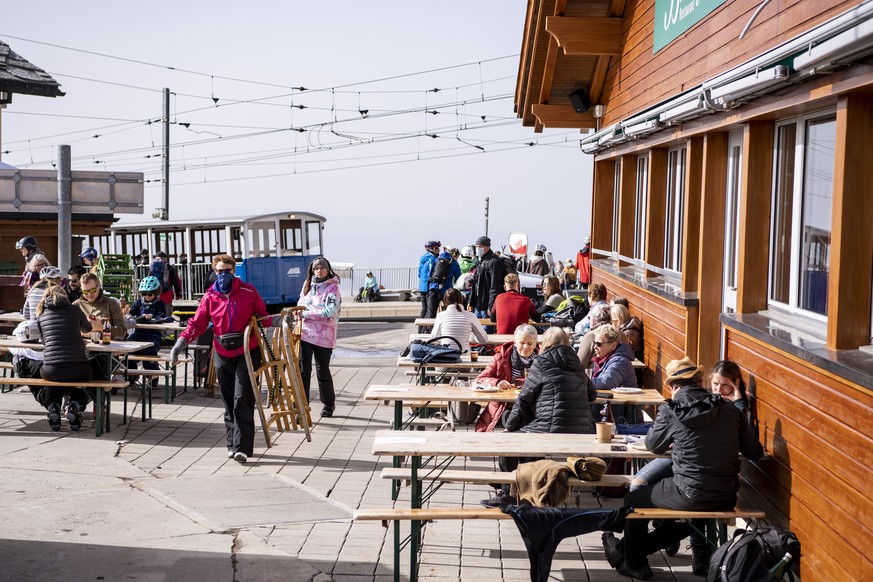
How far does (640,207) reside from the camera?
13.2 m

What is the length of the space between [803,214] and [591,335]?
9.71ft

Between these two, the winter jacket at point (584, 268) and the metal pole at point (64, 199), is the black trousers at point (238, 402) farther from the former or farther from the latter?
the winter jacket at point (584, 268)

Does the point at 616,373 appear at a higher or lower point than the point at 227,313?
lower

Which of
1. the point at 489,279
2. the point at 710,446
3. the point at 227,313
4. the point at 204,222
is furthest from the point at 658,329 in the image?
the point at 204,222

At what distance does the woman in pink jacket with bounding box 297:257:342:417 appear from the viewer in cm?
1098

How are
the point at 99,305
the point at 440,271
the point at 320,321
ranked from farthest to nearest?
the point at 440,271 < the point at 99,305 < the point at 320,321

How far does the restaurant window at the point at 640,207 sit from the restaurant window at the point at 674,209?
1.65 m

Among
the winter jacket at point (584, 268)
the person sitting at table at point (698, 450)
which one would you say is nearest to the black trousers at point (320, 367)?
the person sitting at table at point (698, 450)

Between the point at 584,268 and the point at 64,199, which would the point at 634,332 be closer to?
the point at 64,199

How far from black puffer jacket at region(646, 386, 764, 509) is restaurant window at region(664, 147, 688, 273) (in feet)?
14.8

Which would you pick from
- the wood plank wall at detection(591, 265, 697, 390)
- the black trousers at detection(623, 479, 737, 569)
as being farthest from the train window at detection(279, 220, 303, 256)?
the black trousers at detection(623, 479, 737, 569)

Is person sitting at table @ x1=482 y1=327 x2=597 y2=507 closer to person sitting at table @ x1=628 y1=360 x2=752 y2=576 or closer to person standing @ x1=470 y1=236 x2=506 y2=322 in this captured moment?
person sitting at table @ x1=628 y1=360 x2=752 y2=576

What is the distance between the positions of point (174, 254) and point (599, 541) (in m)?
26.4

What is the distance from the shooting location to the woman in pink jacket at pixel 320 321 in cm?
1098
